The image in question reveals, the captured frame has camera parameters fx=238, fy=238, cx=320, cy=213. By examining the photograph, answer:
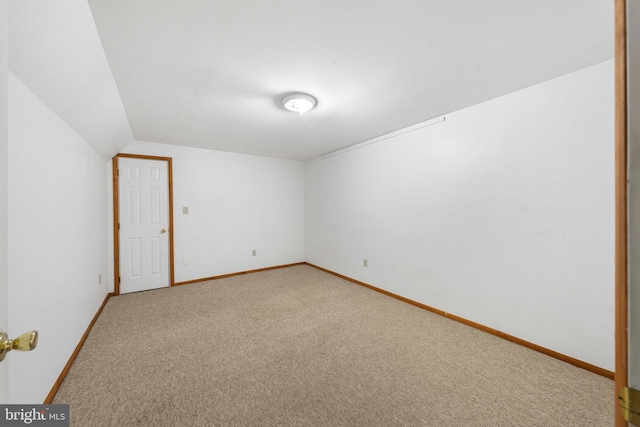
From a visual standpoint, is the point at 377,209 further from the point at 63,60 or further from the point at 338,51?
the point at 63,60

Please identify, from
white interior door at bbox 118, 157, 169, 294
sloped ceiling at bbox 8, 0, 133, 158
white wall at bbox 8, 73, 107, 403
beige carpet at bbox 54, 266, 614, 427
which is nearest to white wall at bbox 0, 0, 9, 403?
sloped ceiling at bbox 8, 0, 133, 158

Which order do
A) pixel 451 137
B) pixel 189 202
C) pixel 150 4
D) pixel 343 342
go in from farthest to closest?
1. pixel 189 202
2. pixel 451 137
3. pixel 343 342
4. pixel 150 4

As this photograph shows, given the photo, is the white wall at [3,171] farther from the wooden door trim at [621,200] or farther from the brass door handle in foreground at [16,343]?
the wooden door trim at [621,200]

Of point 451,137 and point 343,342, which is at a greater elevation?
point 451,137

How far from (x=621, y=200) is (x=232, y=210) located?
4.54 meters

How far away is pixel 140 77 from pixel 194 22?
882 mm

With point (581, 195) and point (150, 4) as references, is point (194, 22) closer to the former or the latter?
point (150, 4)

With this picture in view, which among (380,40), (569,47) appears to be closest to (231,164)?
(380,40)

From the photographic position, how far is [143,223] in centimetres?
362

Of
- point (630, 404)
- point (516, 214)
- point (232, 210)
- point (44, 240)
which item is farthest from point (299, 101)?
point (232, 210)

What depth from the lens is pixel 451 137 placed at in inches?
105

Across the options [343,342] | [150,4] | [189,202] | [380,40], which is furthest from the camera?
[189,202]

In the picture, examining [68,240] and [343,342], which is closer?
[68,240]

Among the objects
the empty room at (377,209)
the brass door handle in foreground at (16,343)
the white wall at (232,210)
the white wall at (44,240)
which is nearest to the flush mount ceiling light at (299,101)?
the empty room at (377,209)
